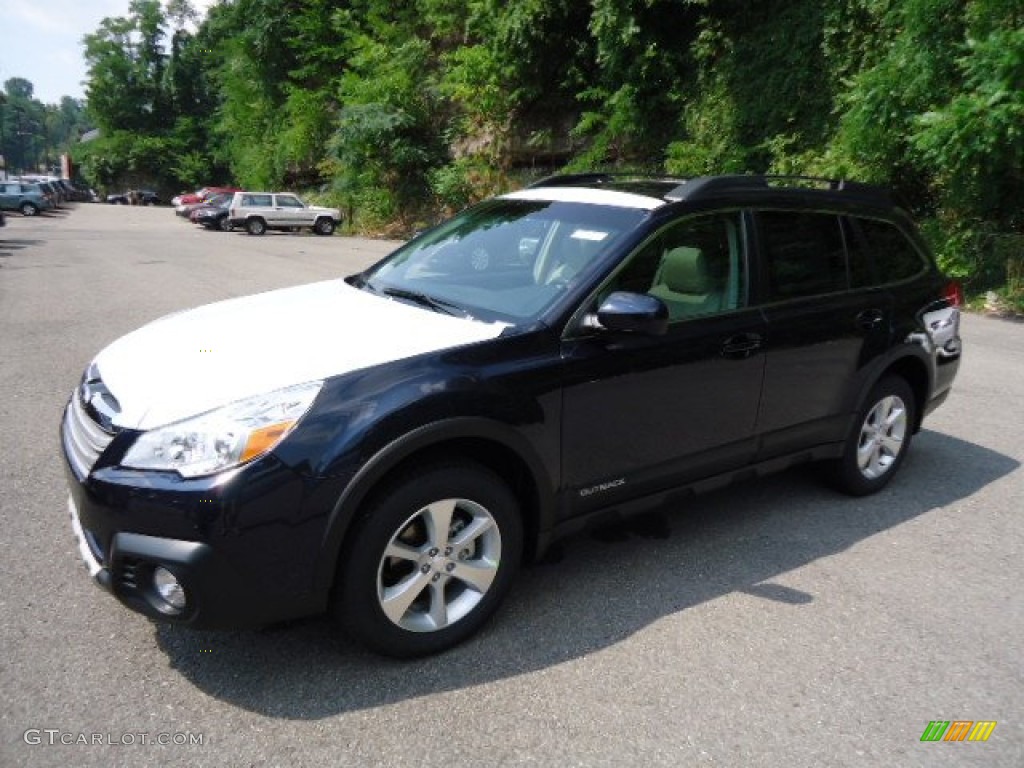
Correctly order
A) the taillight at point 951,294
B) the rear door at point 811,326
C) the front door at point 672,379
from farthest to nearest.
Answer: the taillight at point 951,294 → the rear door at point 811,326 → the front door at point 672,379

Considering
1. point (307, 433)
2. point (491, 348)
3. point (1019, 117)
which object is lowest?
point (307, 433)

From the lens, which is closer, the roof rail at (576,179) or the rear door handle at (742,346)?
the rear door handle at (742,346)

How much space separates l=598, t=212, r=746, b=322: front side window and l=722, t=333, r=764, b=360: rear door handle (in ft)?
0.49

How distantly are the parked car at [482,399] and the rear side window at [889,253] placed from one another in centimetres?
2

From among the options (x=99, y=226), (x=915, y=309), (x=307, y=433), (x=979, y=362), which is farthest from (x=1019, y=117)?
(x=99, y=226)

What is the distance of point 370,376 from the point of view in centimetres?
283

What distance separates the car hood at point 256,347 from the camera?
2.79 meters

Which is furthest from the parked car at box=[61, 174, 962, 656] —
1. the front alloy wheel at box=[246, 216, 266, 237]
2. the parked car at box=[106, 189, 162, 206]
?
the parked car at box=[106, 189, 162, 206]

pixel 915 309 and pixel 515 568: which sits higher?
pixel 915 309

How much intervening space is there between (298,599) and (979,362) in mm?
8174

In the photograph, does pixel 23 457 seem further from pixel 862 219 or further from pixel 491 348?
pixel 862 219

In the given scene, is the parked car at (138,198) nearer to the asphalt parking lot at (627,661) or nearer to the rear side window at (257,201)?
the rear side window at (257,201)

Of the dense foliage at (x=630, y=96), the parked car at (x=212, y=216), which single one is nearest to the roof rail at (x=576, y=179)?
the dense foliage at (x=630, y=96)

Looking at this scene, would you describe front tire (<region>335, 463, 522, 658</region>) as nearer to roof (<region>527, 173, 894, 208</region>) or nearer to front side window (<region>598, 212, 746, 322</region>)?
front side window (<region>598, 212, 746, 322</region>)
